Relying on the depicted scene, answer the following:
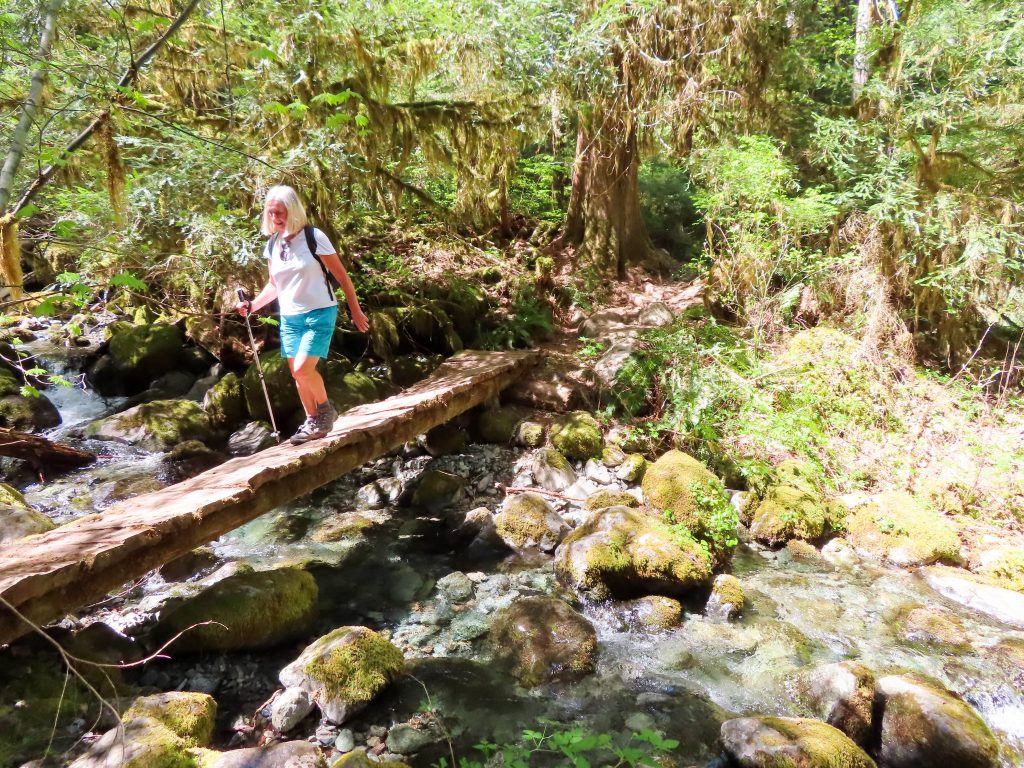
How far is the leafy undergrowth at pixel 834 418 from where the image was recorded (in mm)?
6941

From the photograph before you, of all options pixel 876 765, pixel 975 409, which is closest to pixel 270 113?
pixel 876 765

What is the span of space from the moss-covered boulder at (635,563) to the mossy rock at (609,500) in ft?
3.03

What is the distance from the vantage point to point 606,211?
13.0m

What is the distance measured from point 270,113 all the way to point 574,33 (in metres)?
4.92

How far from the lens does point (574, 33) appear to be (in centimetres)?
894

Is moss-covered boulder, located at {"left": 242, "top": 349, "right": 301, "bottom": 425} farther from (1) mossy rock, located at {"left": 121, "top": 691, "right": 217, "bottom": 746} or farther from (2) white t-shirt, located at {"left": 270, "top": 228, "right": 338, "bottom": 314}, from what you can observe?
(1) mossy rock, located at {"left": 121, "top": 691, "right": 217, "bottom": 746}

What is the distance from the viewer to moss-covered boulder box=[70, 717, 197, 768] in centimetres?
289

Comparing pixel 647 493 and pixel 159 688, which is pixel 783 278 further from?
pixel 159 688

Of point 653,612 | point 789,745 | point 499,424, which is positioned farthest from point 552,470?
point 789,745

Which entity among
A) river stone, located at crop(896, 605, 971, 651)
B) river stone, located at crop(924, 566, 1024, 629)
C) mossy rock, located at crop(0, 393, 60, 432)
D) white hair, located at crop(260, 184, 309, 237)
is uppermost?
white hair, located at crop(260, 184, 309, 237)

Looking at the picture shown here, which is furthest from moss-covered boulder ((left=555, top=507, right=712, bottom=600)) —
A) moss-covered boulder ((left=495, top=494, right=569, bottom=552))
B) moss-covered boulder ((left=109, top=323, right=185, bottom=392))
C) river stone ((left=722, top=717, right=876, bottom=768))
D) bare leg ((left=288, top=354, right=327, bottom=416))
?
moss-covered boulder ((left=109, top=323, right=185, bottom=392))

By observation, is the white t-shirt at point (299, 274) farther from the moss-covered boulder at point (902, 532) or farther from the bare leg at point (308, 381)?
the moss-covered boulder at point (902, 532)

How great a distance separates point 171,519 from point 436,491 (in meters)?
3.85

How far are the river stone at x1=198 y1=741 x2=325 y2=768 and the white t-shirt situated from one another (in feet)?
10.8
